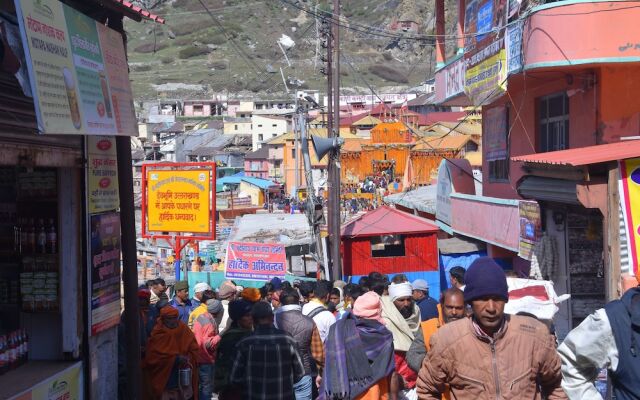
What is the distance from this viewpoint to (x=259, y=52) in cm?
16712

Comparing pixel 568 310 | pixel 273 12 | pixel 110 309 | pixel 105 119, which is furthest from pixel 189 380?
pixel 273 12

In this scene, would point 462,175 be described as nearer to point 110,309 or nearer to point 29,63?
point 110,309

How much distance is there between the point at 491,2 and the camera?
14.9 m

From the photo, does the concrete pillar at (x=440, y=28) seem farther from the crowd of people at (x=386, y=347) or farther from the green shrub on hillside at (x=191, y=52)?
the green shrub on hillside at (x=191, y=52)

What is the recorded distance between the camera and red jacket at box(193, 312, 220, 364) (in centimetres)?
840

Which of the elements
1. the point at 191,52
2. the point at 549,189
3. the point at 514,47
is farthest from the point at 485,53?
the point at 191,52

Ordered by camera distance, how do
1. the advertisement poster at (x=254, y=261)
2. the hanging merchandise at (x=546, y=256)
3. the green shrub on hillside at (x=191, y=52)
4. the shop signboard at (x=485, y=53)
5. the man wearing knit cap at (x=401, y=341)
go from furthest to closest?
the green shrub on hillside at (x=191, y=52) < the advertisement poster at (x=254, y=261) < the shop signboard at (x=485, y=53) < the hanging merchandise at (x=546, y=256) < the man wearing knit cap at (x=401, y=341)

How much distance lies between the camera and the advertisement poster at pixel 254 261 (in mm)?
21000

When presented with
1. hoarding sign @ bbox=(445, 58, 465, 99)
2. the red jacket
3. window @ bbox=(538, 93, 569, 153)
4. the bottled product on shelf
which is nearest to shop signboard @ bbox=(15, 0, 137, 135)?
the bottled product on shelf

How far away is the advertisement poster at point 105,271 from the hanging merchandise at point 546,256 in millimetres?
6251

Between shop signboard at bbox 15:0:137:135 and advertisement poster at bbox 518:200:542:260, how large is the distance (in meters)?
7.22

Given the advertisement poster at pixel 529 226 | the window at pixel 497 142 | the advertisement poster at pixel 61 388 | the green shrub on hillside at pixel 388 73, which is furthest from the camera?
the green shrub on hillside at pixel 388 73

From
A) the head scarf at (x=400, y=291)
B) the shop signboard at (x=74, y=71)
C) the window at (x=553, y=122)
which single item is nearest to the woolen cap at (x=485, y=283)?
the shop signboard at (x=74, y=71)

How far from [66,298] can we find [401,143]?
166ft
